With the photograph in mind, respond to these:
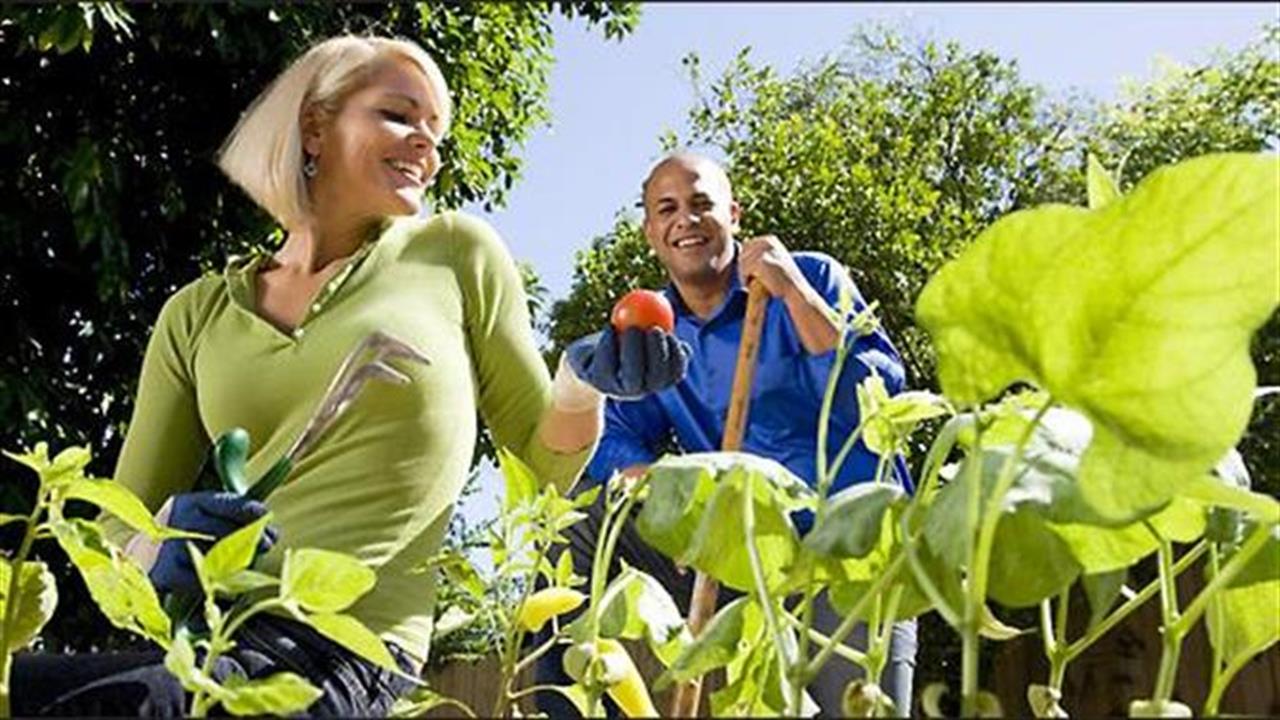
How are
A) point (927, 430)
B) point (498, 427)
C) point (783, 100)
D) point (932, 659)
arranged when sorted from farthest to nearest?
point (783, 100) < point (932, 659) < point (927, 430) < point (498, 427)

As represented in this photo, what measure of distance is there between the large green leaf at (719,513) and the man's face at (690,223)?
3.93 ft

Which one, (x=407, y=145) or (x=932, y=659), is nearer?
(x=407, y=145)

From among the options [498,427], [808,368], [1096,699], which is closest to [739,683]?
[498,427]

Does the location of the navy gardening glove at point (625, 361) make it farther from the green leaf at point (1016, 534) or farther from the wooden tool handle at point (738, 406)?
the green leaf at point (1016, 534)

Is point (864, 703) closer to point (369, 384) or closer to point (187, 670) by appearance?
point (187, 670)

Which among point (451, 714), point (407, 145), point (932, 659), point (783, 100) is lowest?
point (932, 659)

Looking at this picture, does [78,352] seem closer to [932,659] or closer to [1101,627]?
[932,659]

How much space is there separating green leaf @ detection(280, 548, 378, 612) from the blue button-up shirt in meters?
0.94

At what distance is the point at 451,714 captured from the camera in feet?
0.84

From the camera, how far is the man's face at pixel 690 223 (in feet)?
4.83

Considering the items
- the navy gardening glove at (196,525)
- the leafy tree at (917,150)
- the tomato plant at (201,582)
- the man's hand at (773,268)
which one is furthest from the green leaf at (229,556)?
the leafy tree at (917,150)

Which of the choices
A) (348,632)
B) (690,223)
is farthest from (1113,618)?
(690,223)

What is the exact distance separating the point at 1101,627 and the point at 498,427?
432 millimetres

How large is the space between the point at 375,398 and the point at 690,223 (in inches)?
35.0
